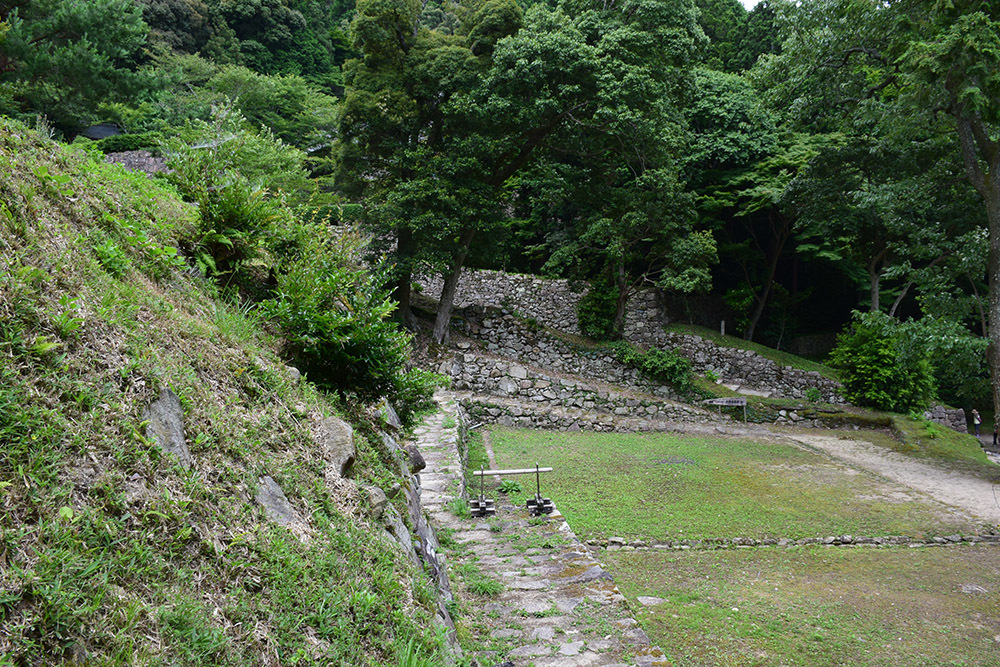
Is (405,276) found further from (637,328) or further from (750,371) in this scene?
(750,371)

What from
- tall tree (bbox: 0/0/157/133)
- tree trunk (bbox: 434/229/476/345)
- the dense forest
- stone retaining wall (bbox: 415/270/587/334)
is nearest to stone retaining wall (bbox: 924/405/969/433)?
the dense forest

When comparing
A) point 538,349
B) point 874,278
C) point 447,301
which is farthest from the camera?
point 538,349

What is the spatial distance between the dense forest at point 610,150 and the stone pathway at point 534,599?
1.96 meters

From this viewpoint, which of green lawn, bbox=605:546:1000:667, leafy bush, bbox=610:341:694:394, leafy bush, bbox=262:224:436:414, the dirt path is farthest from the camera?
leafy bush, bbox=610:341:694:394

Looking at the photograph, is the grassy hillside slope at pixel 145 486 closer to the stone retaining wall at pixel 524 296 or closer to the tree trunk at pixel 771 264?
the stone retaining wall at pixel 524 296

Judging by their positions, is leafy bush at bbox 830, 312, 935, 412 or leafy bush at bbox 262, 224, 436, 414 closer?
leafy bush at bbox 262, 224, 436, 414

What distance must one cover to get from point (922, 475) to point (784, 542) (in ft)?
19.3

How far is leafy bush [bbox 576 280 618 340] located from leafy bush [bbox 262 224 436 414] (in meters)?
14.3

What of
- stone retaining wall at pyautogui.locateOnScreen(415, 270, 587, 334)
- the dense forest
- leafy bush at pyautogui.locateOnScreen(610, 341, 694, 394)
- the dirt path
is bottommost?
the dirt path

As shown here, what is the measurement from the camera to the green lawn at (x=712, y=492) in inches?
257

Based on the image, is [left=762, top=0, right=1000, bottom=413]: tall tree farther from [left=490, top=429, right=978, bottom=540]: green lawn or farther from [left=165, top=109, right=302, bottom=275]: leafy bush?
[left=165, top=109, right=302, bottom=275]: leafy bush

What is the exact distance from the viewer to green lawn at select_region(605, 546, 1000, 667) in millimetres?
3828

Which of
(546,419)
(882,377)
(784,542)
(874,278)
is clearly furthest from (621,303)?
(784,542)

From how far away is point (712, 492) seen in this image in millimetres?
8070
